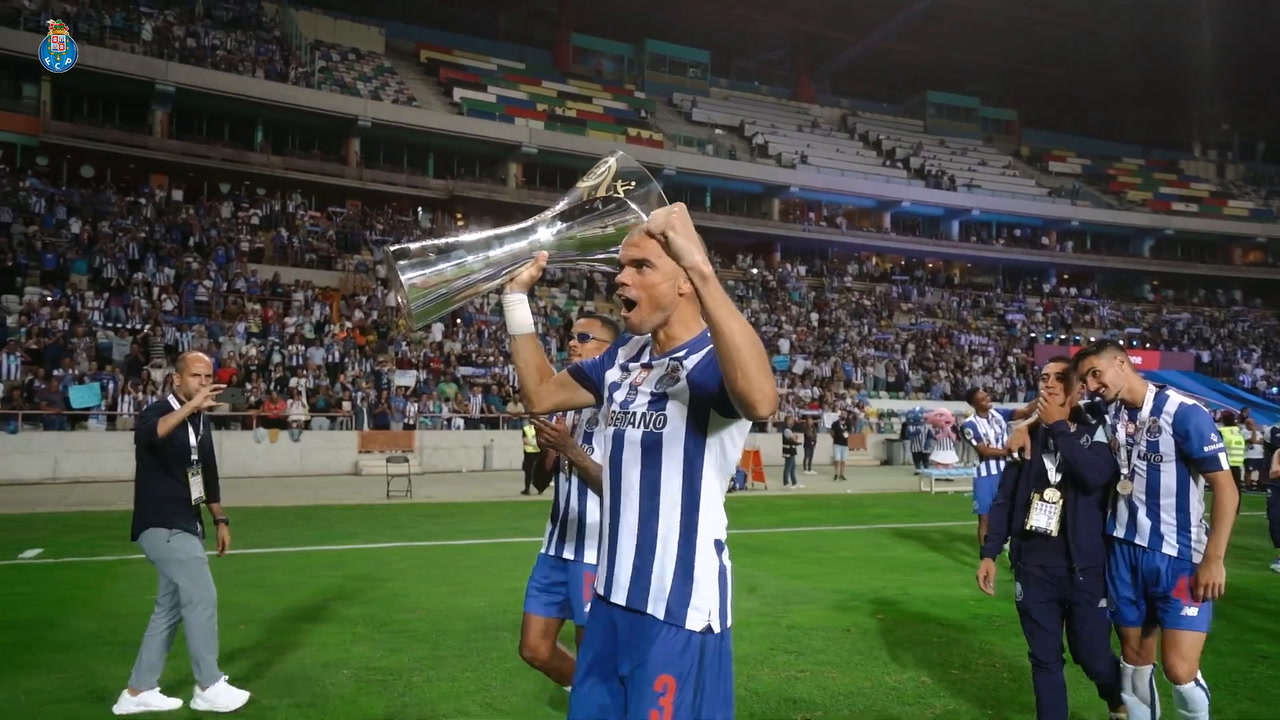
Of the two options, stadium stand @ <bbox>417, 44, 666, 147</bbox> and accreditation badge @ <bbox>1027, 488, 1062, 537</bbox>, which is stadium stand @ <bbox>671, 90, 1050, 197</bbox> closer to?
stadium stand @ <bbox>417, 44, 666, 147</bbox>

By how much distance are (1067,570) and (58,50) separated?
3260 centimetres

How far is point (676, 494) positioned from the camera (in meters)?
2.71

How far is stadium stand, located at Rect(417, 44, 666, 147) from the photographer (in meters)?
40.2

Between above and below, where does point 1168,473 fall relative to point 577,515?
above

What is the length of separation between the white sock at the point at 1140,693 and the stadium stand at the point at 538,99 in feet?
119

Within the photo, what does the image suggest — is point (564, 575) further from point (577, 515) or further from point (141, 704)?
point (141, 704)

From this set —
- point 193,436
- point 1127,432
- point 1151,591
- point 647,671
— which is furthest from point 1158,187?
point 647,671

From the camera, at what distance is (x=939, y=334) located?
39.3m

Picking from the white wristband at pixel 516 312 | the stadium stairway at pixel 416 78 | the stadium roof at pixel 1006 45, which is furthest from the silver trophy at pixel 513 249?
the stadium roof at pixel 1006 45

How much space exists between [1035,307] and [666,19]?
24.4 metres

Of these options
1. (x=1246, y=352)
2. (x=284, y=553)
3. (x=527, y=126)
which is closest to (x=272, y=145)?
(x=527, y=126)

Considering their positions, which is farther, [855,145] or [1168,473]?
[855,145]

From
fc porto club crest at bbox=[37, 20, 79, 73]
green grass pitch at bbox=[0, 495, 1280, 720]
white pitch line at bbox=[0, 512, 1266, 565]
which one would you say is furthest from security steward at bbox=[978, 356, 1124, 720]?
fc porto club crest at bbox=[37, 20, 79, 73]

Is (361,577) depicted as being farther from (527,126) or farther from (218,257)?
(527,126)
